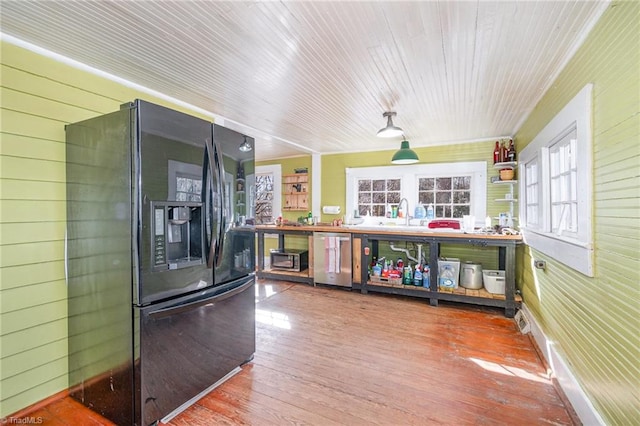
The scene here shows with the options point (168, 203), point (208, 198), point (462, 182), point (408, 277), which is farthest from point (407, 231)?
point (168, 203)

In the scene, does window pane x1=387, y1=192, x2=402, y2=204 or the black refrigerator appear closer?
the black refrigerator

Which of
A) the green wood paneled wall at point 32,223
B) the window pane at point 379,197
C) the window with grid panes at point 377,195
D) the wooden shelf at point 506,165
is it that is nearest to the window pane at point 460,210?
the wooden shelf at point 506,165

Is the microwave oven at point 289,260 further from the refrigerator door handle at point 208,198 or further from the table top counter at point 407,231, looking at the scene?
the refrigerator door handle at point 208,198

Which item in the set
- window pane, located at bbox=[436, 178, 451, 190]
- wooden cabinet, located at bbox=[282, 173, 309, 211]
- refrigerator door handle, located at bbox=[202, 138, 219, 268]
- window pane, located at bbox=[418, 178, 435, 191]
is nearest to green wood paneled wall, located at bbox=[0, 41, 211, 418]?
refrigerator door handle, located at bbox=[202, 138, 219, 268]

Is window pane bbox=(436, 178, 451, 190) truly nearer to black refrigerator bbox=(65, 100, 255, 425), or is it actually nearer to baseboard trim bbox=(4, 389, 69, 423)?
black refrigerator bbox=(65, 100, 255, 425)

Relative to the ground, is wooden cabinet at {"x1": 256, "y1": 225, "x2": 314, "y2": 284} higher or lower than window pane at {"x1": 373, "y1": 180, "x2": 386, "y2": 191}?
lower

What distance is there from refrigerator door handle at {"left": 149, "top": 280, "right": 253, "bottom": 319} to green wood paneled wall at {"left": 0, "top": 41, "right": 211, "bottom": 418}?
0.95 meters

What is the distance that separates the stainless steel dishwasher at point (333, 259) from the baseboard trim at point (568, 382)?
2.38 meters

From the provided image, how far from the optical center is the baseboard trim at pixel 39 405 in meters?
1.79

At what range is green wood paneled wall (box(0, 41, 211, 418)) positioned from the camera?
1765mm

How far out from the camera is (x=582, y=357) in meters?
1.75

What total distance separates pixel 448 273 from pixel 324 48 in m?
3.23

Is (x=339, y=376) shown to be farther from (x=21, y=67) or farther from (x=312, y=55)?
(x=21, y=67)

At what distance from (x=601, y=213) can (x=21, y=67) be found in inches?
138
